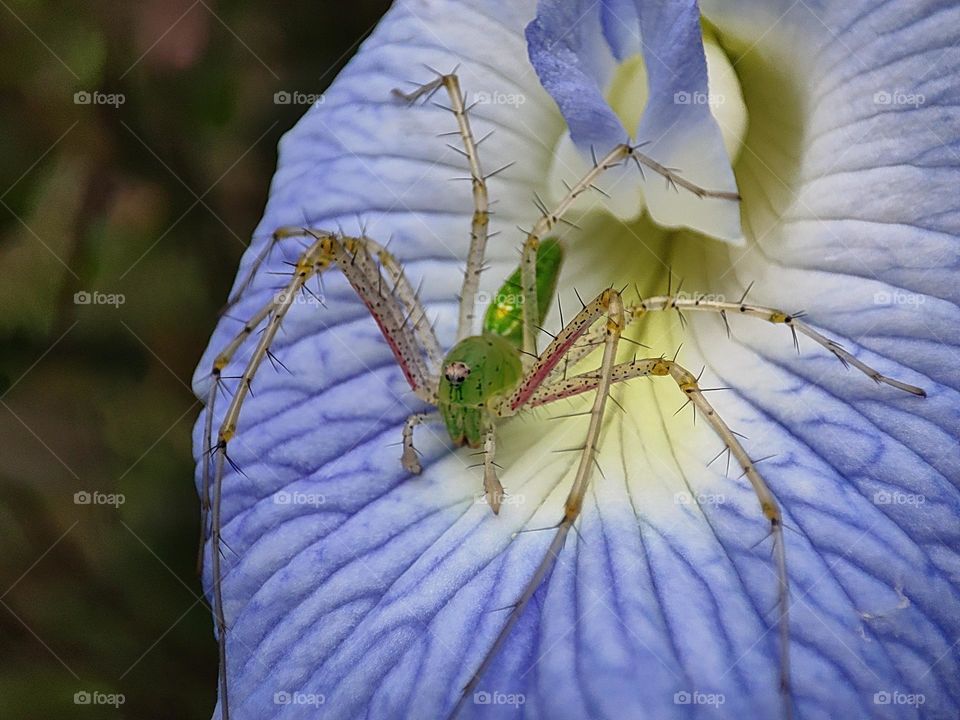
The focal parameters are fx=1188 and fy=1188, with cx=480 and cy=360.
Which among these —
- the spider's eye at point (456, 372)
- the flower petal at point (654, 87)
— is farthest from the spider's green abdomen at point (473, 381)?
the flower petal at point (654, 87)

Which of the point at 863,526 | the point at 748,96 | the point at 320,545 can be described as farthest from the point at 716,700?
the point at 748,96

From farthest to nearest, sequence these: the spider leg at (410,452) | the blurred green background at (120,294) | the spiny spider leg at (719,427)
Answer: the blurred green background at (120,294)
the spider leg at (410,452)
the spiny spider leg at (719,427)

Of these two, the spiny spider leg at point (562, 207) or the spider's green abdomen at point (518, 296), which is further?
the spider's green abdomen at point (518, 296)

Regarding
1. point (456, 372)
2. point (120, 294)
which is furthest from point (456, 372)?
point (120, 294)

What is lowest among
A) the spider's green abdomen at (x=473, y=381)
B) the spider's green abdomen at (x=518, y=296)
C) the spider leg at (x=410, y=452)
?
the spider leg at (x=410, y=452)

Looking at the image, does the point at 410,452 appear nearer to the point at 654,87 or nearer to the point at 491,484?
the point at 491,484

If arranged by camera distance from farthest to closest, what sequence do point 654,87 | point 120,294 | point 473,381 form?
point 120,294 < point 473,381 < point 654,87

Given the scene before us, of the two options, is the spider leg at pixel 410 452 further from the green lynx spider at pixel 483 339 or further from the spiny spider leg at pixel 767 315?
the spiny spider leg at pixel 767 315
